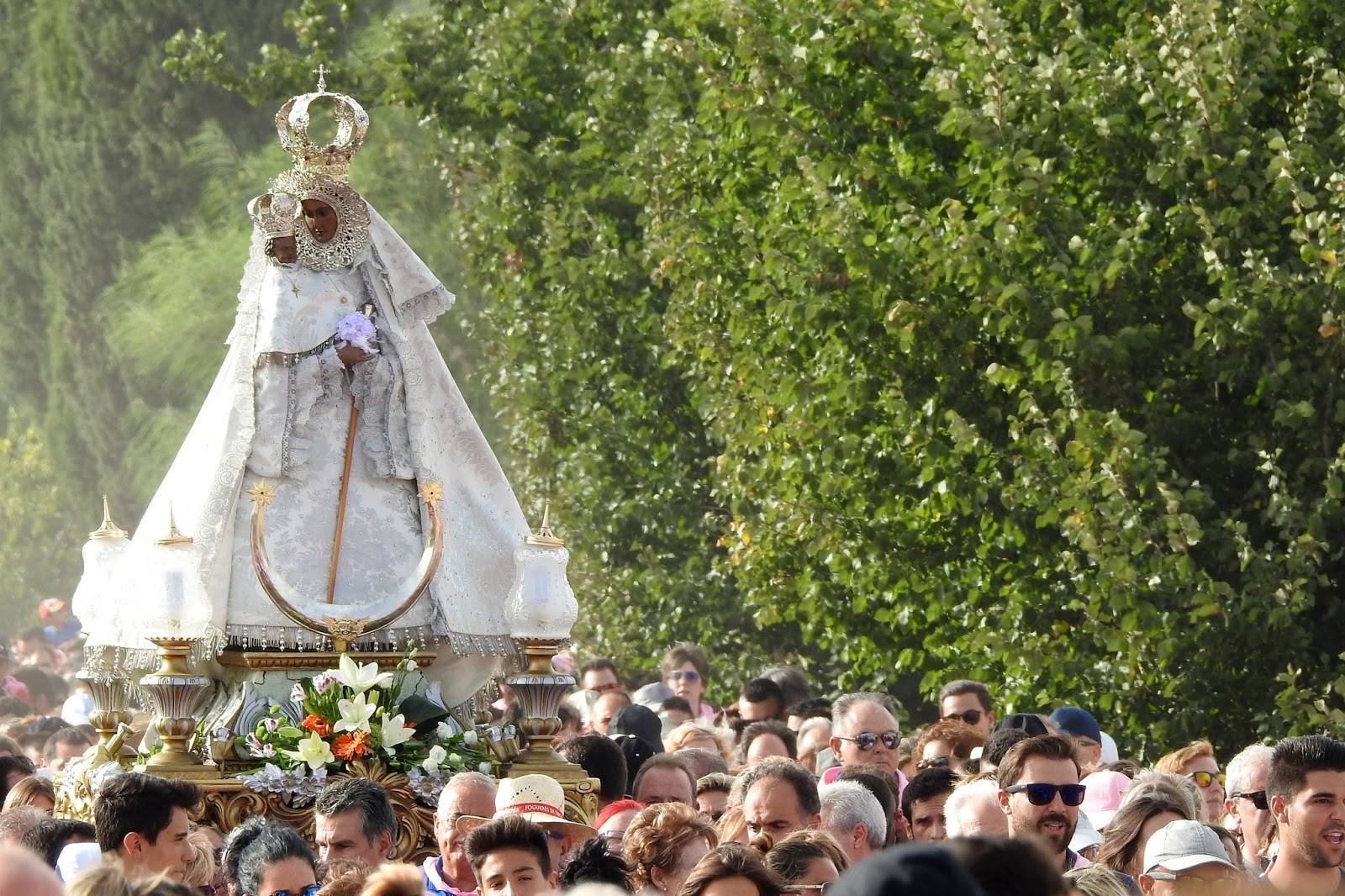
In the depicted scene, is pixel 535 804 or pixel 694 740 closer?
pixel 535 804

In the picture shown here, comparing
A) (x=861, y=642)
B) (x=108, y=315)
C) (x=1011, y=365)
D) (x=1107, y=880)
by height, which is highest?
(x=108, y=315)

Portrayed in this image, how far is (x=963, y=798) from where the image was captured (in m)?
9.04

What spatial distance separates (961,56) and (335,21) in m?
27.4

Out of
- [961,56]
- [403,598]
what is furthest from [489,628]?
[961,56]

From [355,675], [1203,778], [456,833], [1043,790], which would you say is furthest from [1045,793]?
[355,675]

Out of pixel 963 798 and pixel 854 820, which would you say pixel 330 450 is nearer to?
pixel 854 820

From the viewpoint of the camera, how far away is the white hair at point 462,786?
30.6ft

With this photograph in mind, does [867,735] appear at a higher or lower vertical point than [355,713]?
lower

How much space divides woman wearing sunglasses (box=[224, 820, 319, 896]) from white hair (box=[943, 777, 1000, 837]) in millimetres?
2113

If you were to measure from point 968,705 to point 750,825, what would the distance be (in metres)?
3.82

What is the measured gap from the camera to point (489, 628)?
11.9 m

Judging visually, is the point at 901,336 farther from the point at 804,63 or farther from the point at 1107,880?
the point at 1107,880

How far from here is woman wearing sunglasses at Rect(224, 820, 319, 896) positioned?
8.08 m

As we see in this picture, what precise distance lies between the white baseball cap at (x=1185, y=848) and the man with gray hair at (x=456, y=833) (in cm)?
207
